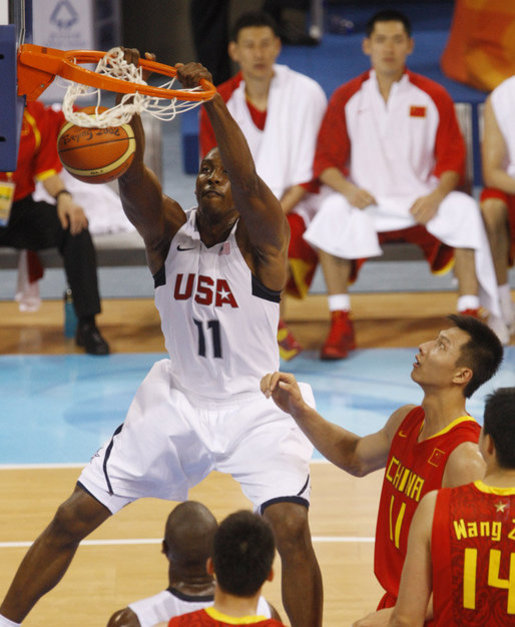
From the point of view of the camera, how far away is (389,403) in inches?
258

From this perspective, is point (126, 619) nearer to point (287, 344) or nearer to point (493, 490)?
point (493, 490)

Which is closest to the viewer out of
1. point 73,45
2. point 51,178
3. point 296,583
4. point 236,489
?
point 296,583

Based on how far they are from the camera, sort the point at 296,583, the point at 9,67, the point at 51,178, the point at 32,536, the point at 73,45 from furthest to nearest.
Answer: the point at 73,45 → the point at 51,178 → the point at 32,536 → the point at 296,583 → the point at 9,67

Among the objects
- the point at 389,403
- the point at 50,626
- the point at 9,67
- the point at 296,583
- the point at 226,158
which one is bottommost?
the point at 389,403

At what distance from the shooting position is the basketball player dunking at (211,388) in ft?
12.5

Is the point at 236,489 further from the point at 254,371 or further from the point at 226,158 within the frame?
the point at 226,158

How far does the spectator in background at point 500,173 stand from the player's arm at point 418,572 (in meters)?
4.94

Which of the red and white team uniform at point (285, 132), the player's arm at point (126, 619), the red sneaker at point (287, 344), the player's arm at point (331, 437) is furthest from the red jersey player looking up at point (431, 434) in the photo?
the red and white team uniform at point (285, 132)

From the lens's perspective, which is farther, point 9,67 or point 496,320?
point 496,320

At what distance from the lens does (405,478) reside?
342 cm

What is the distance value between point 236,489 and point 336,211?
8.81ft

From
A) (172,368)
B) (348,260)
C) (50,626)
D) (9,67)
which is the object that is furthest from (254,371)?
(348,260)

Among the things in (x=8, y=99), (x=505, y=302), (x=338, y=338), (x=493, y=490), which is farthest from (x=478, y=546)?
(x=505, y=302)

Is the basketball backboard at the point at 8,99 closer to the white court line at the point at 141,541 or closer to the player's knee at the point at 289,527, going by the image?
the player's knee at the point at 289,527
